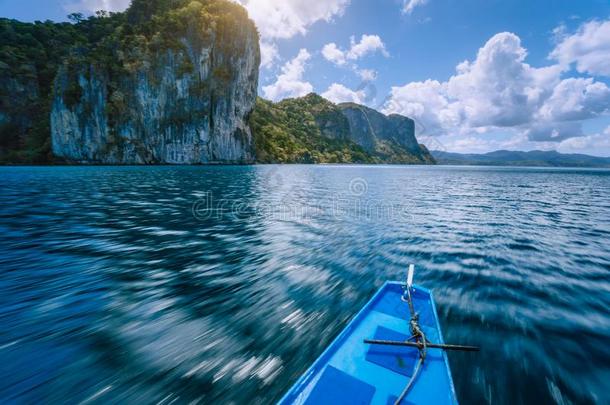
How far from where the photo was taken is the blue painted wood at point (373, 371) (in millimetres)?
3404

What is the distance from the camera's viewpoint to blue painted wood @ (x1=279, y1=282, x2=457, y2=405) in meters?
3.40

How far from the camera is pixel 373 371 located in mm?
3869

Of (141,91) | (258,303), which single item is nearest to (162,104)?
(141,91)

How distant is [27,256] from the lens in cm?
893

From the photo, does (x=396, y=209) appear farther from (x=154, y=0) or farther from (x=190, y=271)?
(x=154, y=0)

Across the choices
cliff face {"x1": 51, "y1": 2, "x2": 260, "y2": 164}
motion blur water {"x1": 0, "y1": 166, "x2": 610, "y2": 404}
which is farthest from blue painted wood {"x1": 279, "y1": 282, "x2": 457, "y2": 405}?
cliff face {"x1": 51, "y1": 2, "x2": 260, "y2": 164}

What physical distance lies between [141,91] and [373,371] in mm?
113057

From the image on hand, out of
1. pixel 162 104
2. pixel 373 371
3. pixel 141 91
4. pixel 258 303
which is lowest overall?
pixel 258 303

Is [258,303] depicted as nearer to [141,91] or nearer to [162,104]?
[162,104]

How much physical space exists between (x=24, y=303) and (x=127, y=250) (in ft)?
11.7

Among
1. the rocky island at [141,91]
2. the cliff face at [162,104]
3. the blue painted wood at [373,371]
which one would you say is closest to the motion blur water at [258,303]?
the blue painted wood at [373,371]

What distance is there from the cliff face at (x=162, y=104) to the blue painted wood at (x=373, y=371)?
107529mm

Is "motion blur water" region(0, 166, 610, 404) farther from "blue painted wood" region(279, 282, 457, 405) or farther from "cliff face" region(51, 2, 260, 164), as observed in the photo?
"cliff face" region(51, 2, 260, 164)

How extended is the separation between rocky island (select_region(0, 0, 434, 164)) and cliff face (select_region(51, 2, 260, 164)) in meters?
0.34
